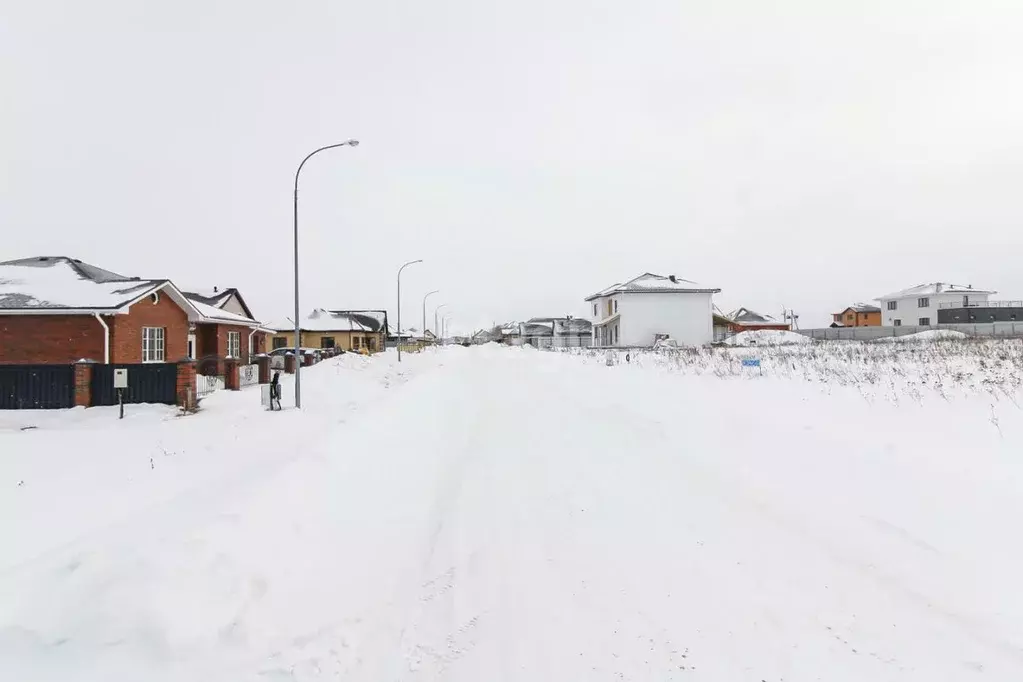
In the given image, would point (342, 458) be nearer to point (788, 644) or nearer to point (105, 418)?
point (788, 644)

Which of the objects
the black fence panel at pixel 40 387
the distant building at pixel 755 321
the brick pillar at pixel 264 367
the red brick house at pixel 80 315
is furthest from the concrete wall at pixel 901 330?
the black fence panel at pixel 40 387

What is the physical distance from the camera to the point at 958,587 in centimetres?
428

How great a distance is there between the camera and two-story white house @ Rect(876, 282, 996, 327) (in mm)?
70625

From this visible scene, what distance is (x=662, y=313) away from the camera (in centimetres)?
6028

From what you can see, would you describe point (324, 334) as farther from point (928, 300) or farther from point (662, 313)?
point (928, 300)

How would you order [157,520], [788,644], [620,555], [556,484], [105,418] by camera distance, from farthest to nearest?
[105,418]
[556,484]
[157,520]
[620,555]
[788,644]

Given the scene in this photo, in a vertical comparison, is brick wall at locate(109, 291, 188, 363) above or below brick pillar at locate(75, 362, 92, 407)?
above

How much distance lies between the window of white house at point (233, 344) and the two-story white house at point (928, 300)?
3063 inches

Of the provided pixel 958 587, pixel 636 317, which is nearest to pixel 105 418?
pixel 958 587

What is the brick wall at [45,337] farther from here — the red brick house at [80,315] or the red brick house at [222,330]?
the red brick house at [222,330]

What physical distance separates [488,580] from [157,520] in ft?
13.9

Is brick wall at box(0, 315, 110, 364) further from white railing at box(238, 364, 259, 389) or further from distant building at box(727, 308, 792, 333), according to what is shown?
distant building at box(727, 308, 792, 333)

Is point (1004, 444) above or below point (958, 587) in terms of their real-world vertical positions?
above

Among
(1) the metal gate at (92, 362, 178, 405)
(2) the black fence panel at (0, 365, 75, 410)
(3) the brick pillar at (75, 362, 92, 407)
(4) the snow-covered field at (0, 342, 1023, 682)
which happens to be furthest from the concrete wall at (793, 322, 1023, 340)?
(2) the black fence panel at (0, 365, 75, 410)
